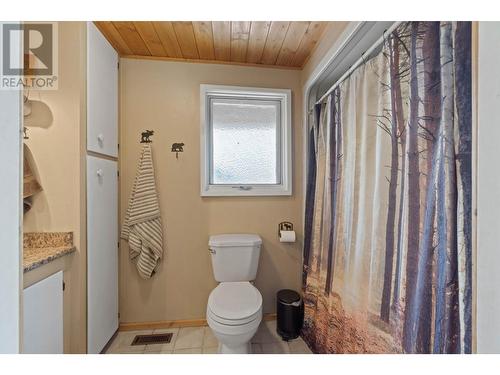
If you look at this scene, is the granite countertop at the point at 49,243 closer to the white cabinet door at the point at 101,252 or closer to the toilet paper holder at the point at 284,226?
the white cabinet door at the point at 101,252

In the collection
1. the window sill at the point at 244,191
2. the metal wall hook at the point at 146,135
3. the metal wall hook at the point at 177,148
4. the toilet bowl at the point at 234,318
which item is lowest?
the toilet bowl at the point at 234,318

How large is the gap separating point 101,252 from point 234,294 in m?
0.92

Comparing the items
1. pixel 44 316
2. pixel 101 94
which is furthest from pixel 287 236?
pixel 101 94

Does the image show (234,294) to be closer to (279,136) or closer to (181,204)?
(181,204)

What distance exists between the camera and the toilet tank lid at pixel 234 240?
65.6 inches

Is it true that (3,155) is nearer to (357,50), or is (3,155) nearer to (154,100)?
(154,100)

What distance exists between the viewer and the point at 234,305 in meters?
1.35

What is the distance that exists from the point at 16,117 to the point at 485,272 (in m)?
1.11

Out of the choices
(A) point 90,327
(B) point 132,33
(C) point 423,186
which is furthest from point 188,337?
(B) point 132,33

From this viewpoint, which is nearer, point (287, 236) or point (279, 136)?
point (287, 236)

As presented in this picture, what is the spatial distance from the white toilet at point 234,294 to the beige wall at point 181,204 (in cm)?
18

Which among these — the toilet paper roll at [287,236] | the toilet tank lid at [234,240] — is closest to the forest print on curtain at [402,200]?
the toilet paper roll at [287,236]

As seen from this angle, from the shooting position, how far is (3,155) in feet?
1.65

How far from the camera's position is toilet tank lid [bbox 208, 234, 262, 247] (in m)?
1.67
